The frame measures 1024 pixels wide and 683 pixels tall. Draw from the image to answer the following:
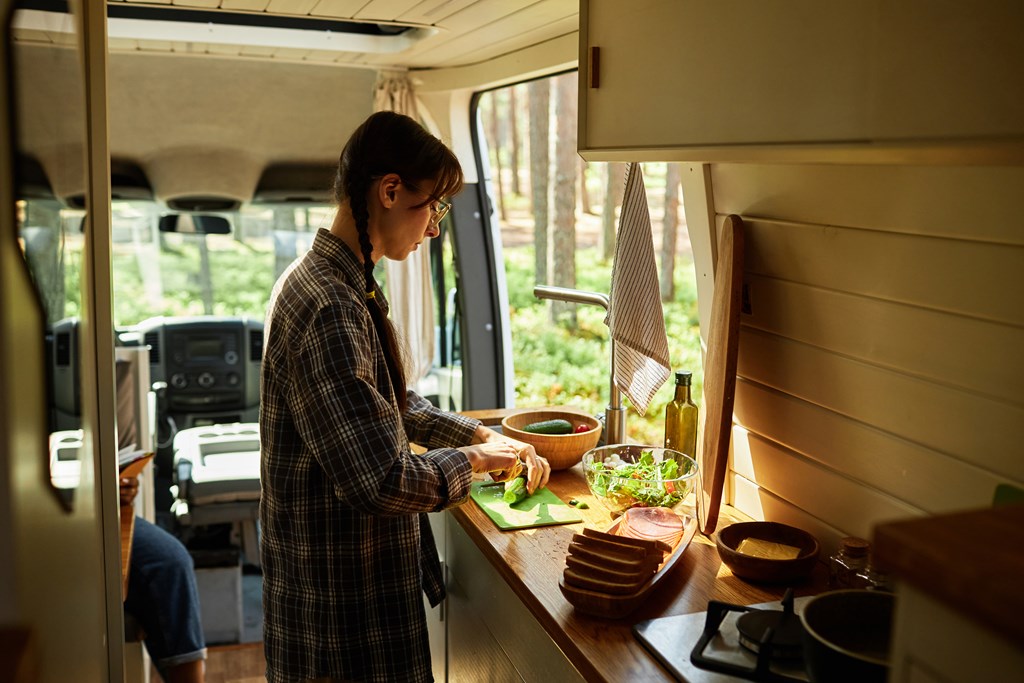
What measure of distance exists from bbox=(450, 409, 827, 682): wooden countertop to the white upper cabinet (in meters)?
0.71

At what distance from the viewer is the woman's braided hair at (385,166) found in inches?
68.6

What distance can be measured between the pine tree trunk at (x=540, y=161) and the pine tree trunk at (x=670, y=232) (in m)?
1.10

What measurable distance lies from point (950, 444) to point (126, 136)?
12.2 ft

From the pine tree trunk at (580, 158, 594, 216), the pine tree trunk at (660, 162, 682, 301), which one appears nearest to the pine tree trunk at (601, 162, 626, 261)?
the pine tree trunk at (660, 162, 682, 301)

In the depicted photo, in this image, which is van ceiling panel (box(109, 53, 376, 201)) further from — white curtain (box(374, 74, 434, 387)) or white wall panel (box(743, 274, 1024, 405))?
white wall panel (box(743, 274, 1024, 405))

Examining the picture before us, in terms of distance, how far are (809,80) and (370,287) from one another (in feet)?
2.91

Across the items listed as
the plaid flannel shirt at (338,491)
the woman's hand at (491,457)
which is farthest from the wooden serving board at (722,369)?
the plaid flannel shirt at (338,491)

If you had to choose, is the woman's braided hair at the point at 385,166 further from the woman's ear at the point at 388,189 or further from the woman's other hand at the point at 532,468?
the woman's other hand at the point at 532,468

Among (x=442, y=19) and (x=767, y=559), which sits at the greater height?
(x=442, y=19)

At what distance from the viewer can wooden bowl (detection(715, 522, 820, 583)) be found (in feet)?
5.21

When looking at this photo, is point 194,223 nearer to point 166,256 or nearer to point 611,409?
point 166,256

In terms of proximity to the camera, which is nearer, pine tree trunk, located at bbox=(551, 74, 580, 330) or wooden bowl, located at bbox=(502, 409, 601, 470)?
wooden bowl, located at bbox=(502, 409, 601, 470)

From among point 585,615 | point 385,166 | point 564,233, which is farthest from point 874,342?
point 564,233

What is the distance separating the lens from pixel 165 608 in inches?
108
